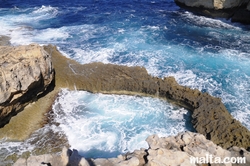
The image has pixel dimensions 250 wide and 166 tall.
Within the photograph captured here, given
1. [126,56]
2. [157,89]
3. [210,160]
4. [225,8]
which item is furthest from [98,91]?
[225,8]

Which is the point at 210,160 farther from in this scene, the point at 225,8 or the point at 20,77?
the point at 225,8

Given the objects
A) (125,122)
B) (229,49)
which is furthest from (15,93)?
(229,49)

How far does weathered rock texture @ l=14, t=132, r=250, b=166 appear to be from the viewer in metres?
9.20

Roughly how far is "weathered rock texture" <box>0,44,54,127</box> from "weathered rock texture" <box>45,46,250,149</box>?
249 centimetres

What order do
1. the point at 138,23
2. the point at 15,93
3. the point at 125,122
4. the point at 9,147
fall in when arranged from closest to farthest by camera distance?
the point at 9,147 → the point at 15,93 → the point at 125,122 → the point at 138,23

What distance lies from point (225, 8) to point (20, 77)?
27004 mm

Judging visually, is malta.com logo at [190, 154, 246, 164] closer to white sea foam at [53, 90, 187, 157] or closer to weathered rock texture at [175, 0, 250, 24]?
white sea foam at [53, 90, 187, 157]

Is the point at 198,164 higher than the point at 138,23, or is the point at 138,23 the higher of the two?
the point at 138,23

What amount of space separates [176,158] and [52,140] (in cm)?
781

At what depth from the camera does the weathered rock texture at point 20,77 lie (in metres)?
14.4

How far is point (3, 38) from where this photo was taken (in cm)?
2644

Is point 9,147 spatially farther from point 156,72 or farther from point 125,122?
point 156,72

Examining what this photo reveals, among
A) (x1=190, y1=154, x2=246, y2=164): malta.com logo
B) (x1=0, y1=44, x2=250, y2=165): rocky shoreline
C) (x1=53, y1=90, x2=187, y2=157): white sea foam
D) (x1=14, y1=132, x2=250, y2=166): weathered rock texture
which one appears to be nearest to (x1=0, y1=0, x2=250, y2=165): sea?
(x1=53, y1=90, x2=187, y2=157): white sea foam

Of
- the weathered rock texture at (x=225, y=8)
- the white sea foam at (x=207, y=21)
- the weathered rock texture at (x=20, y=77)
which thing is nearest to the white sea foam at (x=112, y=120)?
the weathered rock texture at (x=20, y=77)
